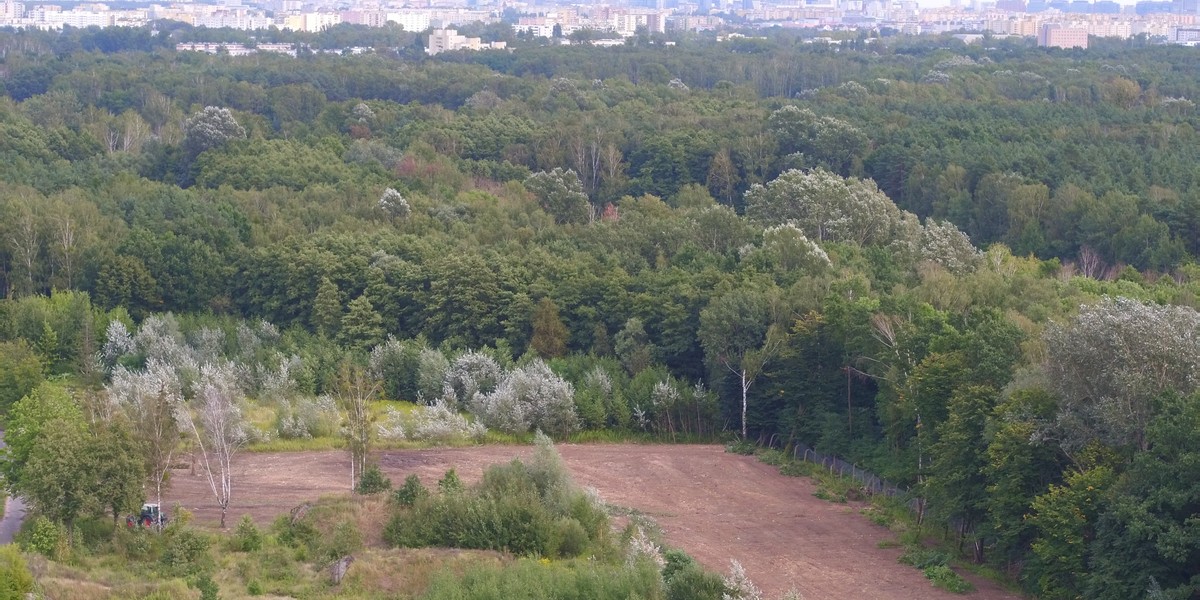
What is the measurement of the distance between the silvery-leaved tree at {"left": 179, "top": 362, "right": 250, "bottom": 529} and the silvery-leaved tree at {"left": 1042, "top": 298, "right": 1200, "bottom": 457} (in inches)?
637

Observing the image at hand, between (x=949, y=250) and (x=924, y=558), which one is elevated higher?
(x=949, y=250)

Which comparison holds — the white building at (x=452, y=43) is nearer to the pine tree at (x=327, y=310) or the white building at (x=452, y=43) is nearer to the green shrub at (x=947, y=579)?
the pine tree at (x=327, y=310)

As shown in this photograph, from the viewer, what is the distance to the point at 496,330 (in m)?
46.1

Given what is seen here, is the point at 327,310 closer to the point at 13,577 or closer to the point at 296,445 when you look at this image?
the point at 296,445

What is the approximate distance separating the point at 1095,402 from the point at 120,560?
1739 cm

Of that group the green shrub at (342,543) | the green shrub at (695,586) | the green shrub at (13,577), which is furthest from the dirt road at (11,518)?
the green shrub at (695,586)

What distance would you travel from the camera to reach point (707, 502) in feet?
113

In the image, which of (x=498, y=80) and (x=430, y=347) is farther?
(x=498, y=80)

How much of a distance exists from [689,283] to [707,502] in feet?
36.4

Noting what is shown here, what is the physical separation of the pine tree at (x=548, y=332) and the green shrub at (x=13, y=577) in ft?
67.8

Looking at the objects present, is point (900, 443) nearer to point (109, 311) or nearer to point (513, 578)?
point (513, 578)

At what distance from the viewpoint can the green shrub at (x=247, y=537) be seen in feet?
95.3

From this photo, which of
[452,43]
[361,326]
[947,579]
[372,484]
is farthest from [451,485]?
[452,43]

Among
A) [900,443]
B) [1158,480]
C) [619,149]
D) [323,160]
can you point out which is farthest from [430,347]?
[619,149]
